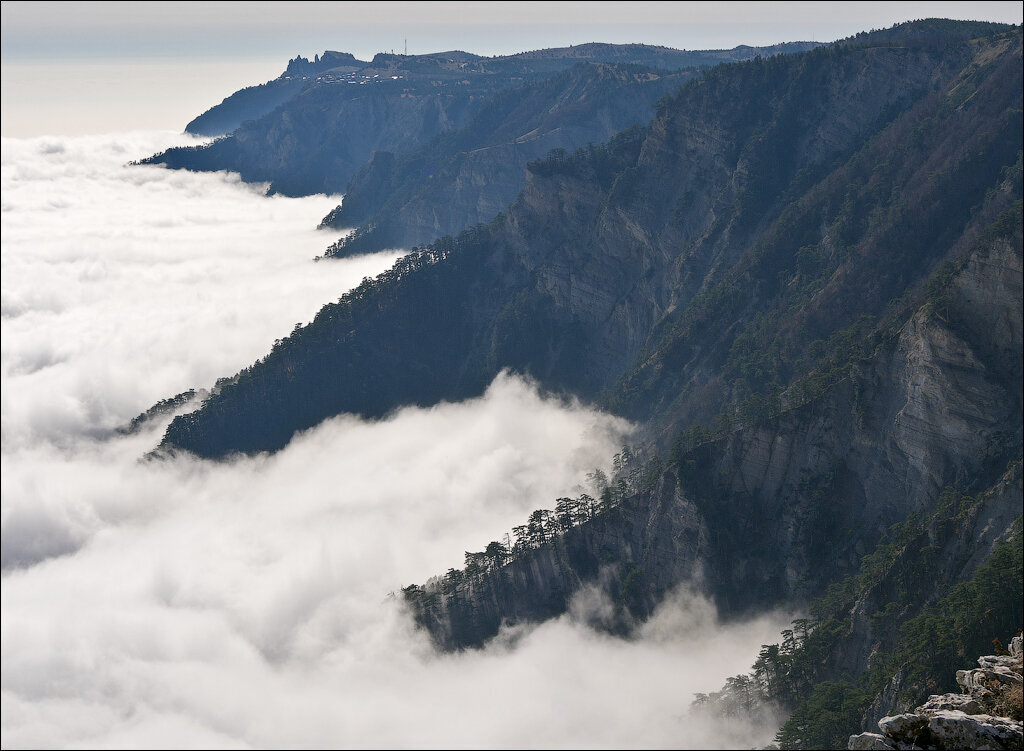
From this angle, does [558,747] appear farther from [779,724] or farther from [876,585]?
[876,585]

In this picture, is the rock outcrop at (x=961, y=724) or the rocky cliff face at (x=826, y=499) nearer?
the rock outcrop at (x=961, y=724)

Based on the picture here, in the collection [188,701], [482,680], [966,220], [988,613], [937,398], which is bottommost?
[188,701]

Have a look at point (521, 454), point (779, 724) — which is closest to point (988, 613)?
point (779, 724)

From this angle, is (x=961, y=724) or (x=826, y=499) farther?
(x=826, y=499)

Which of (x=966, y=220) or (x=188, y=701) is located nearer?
(x=966, y=220)

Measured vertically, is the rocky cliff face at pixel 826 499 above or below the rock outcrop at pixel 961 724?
below

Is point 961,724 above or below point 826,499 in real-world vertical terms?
above

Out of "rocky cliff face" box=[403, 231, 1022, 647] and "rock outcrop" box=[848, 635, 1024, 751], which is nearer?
"rock outcrop" box=[848, 635, 1024, 751]

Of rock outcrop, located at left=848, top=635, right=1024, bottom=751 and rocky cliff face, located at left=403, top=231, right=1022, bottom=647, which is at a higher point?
rock outcrop, located at left=848, top=635, right=1024, bottom=751
